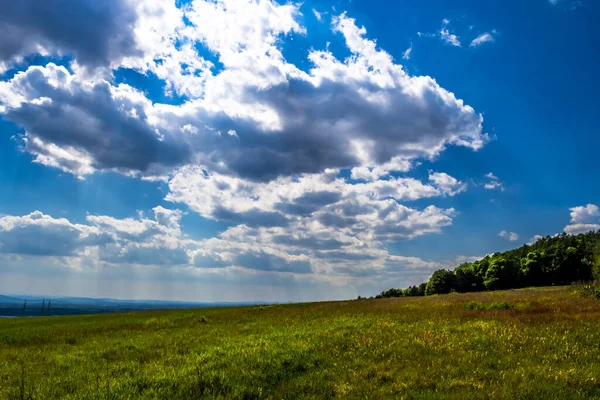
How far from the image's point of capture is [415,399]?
8547mm

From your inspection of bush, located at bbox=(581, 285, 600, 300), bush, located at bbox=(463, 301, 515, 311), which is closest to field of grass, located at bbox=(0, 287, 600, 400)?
bush, located at bbox=(463, 301, 515, 311)

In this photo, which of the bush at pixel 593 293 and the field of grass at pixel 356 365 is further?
the bush at pixel 593 293

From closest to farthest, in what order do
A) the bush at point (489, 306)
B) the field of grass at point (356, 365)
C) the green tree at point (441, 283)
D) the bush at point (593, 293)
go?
the field of grass at point (356, 365)
the bush at point (489, 306)
the bush at point (593, 293)
the green tree at point (441, 283)

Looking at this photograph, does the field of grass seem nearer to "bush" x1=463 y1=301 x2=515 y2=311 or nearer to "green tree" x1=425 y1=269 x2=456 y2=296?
"bush" x1=463 y1=301 x2=515 y2=311

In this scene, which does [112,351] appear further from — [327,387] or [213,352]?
[327,387]

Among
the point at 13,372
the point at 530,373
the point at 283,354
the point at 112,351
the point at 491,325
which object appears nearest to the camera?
the point at 530,373

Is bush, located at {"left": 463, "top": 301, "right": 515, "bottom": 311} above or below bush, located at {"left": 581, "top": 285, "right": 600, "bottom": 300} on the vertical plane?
below

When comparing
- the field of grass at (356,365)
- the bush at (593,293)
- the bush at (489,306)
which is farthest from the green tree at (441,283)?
the field of grass at (356,365)

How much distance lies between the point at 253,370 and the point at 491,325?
387 inches

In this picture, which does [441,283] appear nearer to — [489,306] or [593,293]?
[593,293]

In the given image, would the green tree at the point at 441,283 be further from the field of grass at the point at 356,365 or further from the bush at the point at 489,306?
the field of grass at the point at 356,365

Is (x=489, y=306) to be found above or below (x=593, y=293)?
below

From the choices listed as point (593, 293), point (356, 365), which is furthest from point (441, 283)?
point (356, 365)

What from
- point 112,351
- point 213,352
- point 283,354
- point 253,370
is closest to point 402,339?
point 283,354
